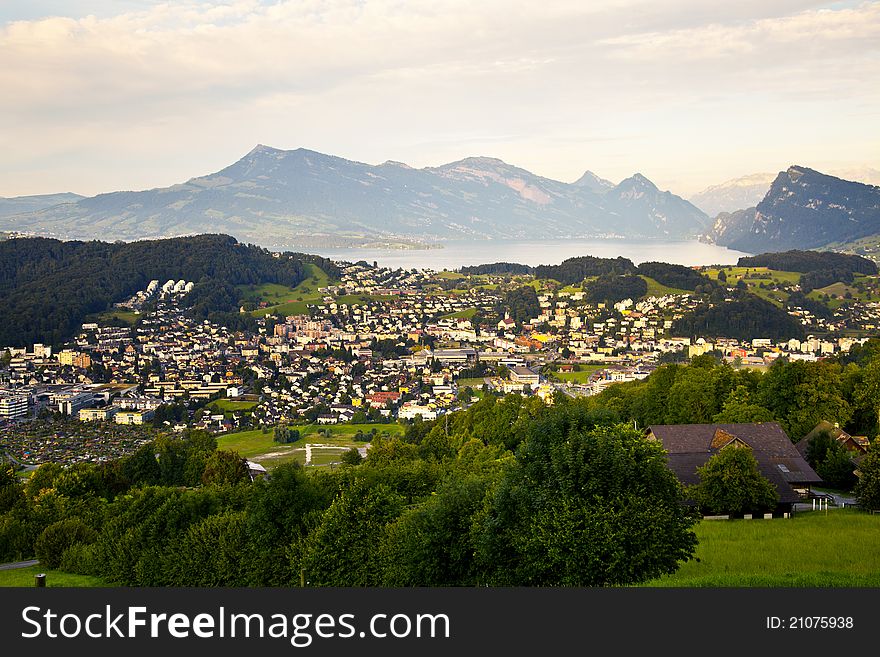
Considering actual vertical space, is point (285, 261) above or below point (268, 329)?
above

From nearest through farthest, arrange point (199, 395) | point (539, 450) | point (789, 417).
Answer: point (539, 450)
point (789, 417)
point (199, 395)

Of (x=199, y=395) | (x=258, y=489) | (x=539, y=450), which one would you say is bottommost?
(x=199, y=395)

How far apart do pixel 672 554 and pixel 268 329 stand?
75210 millimetres

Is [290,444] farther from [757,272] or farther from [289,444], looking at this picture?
[757,272]

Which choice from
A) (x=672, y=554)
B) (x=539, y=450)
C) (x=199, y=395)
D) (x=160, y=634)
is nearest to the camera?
(x=160, y=634)

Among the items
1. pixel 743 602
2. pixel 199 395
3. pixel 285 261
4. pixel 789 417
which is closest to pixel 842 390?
pixel 789 417

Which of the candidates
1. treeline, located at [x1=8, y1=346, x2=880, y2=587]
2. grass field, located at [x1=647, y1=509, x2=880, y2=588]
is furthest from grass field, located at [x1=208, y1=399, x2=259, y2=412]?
grass field, located at [x1=647, y1=509, x2=880, y2=588]

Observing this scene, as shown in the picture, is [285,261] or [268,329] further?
[285,261]

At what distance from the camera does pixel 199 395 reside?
2267 inches

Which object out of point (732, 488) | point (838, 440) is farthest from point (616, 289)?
point (732, 488)

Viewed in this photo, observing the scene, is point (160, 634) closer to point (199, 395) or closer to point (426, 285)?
point (199, 395)

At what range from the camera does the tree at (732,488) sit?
601 inches

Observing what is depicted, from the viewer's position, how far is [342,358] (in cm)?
7094

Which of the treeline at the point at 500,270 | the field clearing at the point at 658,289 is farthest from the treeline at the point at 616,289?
the treeline at the point at 500,270
